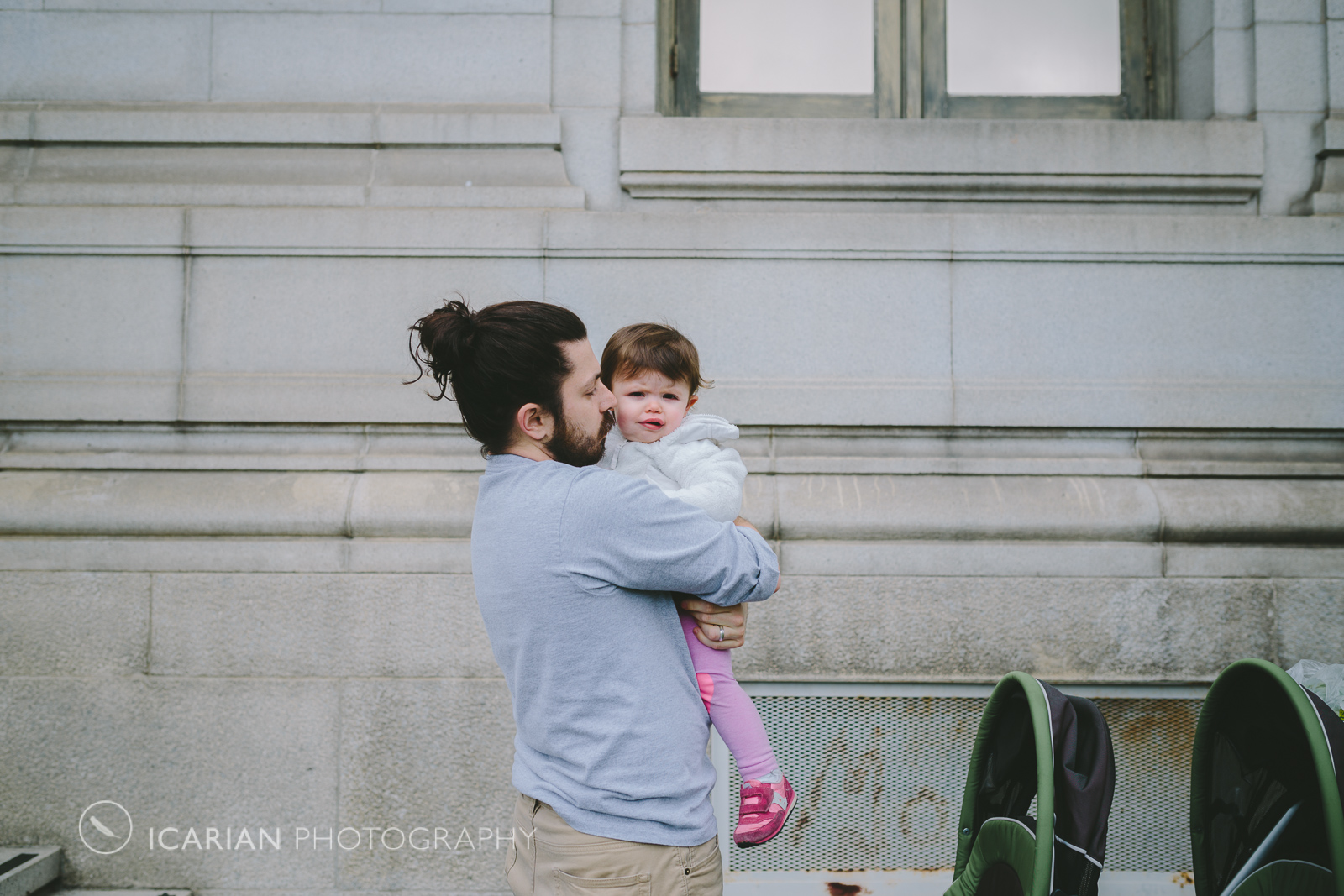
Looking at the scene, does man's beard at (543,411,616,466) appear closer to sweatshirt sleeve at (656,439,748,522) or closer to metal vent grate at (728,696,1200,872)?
sweatshirt sleeve at (656,439,748,522)

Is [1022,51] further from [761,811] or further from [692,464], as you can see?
[761,811]

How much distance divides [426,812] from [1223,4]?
5800 millimetres

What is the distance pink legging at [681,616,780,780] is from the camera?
2260 mm

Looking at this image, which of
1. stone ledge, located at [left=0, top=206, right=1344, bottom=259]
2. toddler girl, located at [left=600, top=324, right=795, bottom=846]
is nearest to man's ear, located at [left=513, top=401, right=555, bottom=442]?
toddler girl, located at [left=600, top=324, right=795, bottom=846]

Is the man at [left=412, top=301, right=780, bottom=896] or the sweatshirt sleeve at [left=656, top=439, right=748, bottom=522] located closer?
the man at [left=412, top=301, right=780, bottom=896]

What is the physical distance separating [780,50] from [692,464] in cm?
336

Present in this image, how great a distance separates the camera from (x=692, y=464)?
8.08 feet

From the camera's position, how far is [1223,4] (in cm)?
455

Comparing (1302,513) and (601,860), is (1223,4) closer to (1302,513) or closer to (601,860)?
(1302,513)

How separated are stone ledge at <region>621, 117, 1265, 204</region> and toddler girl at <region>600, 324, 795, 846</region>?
207cm

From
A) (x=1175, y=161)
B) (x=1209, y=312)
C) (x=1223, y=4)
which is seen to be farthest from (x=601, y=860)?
(x=1223, y=4)

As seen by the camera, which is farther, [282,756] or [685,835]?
[282,756]

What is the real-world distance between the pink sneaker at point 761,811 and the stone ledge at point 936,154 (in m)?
3.09

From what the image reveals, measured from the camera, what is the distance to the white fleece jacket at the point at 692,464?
2295 millimetres
